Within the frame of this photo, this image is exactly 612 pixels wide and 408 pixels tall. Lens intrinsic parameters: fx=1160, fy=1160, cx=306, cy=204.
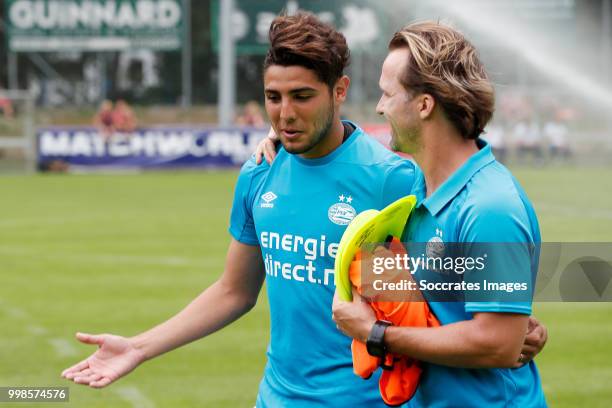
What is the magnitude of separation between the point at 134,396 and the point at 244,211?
3873 millimetres

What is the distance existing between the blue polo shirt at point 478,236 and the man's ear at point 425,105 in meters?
0.19

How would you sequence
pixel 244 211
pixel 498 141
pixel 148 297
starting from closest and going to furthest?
pixel 244 211, pixel 148 297, pixel 498 141

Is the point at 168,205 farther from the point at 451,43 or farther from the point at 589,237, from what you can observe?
the point at 451,43

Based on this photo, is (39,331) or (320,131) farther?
(39,331)

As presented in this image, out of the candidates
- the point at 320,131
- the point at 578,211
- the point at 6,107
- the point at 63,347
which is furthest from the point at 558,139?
the point at 320,131

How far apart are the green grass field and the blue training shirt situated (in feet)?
11.9

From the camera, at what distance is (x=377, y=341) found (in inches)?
129

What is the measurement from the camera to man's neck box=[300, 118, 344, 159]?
4.39 m

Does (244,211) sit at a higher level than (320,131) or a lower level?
lower

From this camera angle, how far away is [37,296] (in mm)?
12070

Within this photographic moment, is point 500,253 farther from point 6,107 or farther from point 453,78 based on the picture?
point 6,107

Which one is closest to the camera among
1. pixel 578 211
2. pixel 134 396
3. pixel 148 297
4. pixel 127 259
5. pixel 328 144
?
pixel 328 144

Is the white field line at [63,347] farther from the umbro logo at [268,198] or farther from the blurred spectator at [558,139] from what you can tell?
the blurred spectator at [558,139]

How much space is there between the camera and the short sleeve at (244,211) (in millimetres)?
4625
